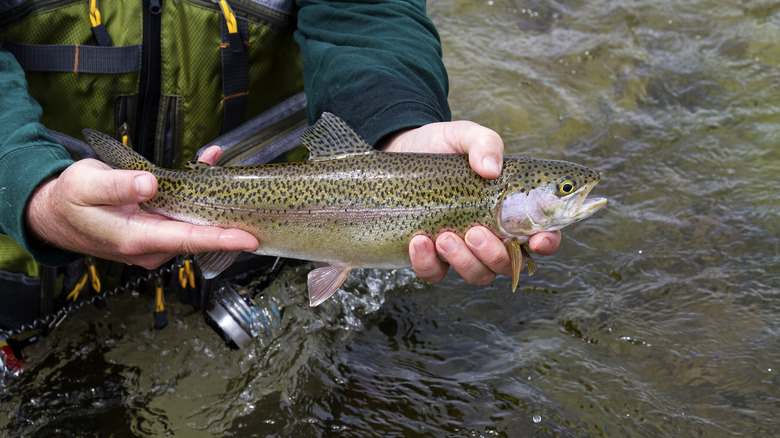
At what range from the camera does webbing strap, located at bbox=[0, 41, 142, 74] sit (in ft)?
11.8

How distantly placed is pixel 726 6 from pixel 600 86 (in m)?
2.40

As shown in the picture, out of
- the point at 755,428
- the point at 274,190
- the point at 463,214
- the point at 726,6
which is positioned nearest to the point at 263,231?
the point at 274,190

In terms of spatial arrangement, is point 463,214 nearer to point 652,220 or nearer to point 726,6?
point 652,220

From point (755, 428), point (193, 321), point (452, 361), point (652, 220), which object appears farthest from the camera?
point (652, 220)

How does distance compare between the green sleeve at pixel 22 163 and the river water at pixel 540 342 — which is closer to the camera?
the green sleeve at pixel 22 163

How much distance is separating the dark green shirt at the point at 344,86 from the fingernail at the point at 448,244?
675 mm

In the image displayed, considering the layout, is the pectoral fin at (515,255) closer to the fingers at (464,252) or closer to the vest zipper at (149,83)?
the fingers at (464,252)

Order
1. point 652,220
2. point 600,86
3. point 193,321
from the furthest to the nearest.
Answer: point 600,86
point 652,220
point 193,321

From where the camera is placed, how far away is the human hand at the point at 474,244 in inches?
116

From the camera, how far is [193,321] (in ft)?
15.0

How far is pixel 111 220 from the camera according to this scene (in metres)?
2.87

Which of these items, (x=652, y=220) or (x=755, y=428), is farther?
(x=652, y=220)

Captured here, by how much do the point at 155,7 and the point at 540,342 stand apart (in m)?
3.04

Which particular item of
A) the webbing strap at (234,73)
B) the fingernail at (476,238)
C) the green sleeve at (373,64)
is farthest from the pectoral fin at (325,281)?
the webbing strap at (234,73)
